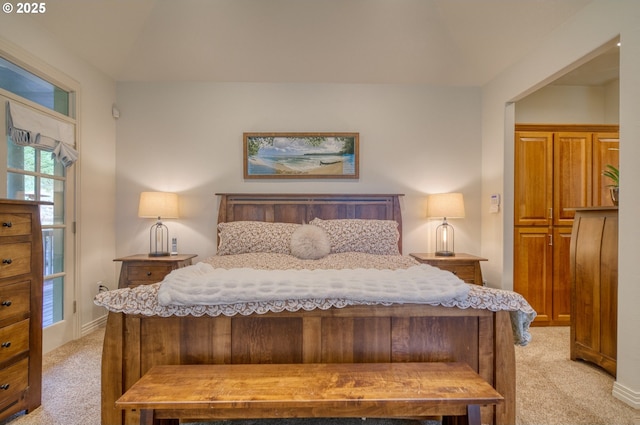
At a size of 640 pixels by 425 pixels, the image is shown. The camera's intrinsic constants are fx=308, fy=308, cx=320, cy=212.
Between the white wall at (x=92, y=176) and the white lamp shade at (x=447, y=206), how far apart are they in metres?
3.46

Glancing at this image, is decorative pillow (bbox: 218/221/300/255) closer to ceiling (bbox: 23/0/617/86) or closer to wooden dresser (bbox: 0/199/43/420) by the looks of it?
wooden dresser (bbox: 0/199/43/420)

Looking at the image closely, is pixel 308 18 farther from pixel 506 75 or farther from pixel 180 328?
pixel 180 328

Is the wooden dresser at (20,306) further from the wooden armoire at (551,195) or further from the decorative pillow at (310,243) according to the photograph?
the wooden armoire at (551,195)

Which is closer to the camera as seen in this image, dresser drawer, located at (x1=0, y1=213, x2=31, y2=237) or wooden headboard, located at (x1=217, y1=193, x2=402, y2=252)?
dresser drawer, located at (x1=0, y1=213, x2=31, y2=237)

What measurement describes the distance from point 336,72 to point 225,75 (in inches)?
47.6

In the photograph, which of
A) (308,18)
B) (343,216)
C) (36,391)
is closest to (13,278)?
(36,391)

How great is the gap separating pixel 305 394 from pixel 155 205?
2570mm

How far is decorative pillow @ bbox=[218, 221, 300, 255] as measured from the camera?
2822 mm

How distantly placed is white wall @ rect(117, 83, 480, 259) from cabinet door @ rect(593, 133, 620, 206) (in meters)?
1.12

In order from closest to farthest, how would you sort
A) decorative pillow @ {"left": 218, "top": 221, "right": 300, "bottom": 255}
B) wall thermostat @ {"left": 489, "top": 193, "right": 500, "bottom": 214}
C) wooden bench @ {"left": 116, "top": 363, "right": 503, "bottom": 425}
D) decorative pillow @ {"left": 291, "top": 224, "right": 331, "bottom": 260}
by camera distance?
wooden bench @ {"left": 116, "top": 363, "right": 503, "bottom": 425}
decorative pillow @ {"left": 291, "top": 224, "right": 331, "bottom": 260}
decorative pillow @ {"left": 218, "top": 221, "right": 300, "bottom": 255}
wall thermostat @ {"left": 489, "top": 193, "right": 500, "bottom": 214}

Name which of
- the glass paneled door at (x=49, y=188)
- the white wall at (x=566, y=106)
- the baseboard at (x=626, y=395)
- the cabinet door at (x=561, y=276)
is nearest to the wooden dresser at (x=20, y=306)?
the glass paneled door at (x=49, y=188)

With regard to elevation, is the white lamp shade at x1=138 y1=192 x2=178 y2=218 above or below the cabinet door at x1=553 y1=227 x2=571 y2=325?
above

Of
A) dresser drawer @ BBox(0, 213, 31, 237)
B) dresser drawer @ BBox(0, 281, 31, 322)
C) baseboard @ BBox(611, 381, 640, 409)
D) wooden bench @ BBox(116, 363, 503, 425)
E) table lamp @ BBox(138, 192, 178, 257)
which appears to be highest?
table lamp @ BBox(138, 192, 178, 257)

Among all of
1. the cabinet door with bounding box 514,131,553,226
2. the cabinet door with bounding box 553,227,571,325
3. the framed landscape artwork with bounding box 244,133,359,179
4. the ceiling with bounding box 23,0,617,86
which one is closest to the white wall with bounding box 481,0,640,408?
the ceiling with bounding box 23,0,617,86
